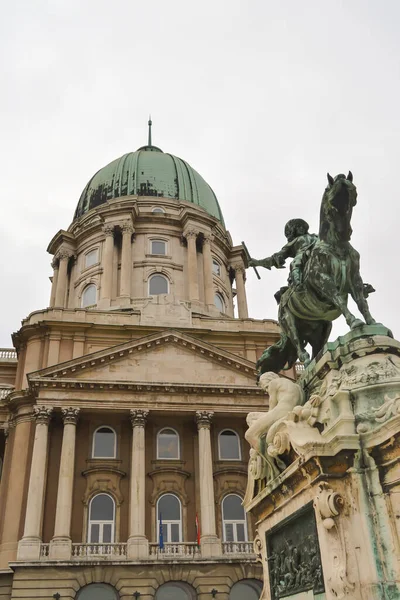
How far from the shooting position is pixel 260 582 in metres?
26.6

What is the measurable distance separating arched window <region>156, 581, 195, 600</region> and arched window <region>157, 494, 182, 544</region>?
2.51m

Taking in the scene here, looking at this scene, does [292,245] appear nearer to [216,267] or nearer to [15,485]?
[15,485]

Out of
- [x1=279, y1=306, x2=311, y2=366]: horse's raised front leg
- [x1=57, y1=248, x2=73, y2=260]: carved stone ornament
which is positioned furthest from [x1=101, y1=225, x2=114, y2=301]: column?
[x1=279, y1=306, x2=311, y2=366]: horse's raised front leg

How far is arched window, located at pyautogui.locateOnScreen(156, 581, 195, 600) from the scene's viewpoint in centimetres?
2609

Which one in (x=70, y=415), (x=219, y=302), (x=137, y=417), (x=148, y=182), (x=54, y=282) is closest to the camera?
(x=70, y=415)

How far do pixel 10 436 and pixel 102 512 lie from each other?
6.52m

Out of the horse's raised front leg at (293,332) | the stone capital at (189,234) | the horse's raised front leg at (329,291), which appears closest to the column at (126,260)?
the stone capital at (189,234)

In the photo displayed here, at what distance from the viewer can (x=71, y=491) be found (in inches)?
1105

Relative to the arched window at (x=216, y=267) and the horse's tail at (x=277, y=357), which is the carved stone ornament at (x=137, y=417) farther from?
the horse's tail at (x=277, y=357)

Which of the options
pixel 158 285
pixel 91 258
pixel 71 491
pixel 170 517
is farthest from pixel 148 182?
pixel 170 517

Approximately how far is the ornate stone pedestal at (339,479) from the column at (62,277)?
138 ft

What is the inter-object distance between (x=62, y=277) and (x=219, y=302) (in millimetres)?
12941

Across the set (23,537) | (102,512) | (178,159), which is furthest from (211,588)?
(178,159)

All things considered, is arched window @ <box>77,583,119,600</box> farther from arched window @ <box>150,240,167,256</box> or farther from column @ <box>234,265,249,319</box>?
arched window @ <box>150,240,167,256</box>
